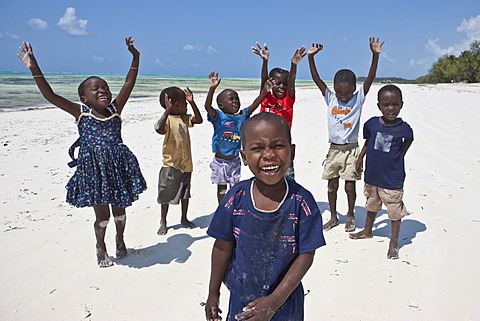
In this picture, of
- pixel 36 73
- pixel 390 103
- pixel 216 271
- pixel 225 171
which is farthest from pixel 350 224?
pixel 36 73

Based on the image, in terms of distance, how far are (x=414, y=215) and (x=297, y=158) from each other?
297cm

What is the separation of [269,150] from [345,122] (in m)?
2.67

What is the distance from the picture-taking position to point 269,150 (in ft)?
5.35

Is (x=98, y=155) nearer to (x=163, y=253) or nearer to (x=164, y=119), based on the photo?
(x=164, y=119)

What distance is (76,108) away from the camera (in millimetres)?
3129

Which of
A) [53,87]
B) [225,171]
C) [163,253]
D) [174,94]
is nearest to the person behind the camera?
[163,253]

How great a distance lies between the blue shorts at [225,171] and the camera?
13.6 feet

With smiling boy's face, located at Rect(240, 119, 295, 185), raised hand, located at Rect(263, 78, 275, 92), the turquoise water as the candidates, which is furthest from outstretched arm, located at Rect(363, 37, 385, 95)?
the turquoise water

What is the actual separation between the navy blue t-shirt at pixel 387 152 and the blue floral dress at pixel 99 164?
97.5 inches

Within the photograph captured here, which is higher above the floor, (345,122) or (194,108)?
(194,108)

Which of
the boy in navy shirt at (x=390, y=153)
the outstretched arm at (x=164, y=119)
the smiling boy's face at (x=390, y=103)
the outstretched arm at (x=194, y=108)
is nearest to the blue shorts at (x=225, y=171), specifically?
the outstretched arm at (x=194, y=108)

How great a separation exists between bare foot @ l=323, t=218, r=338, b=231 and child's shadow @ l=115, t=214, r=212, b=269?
143 cm

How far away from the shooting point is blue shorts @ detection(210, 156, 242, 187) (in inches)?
163

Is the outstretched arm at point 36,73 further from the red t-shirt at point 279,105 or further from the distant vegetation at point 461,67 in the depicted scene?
the distant vegetation at point 461,67
